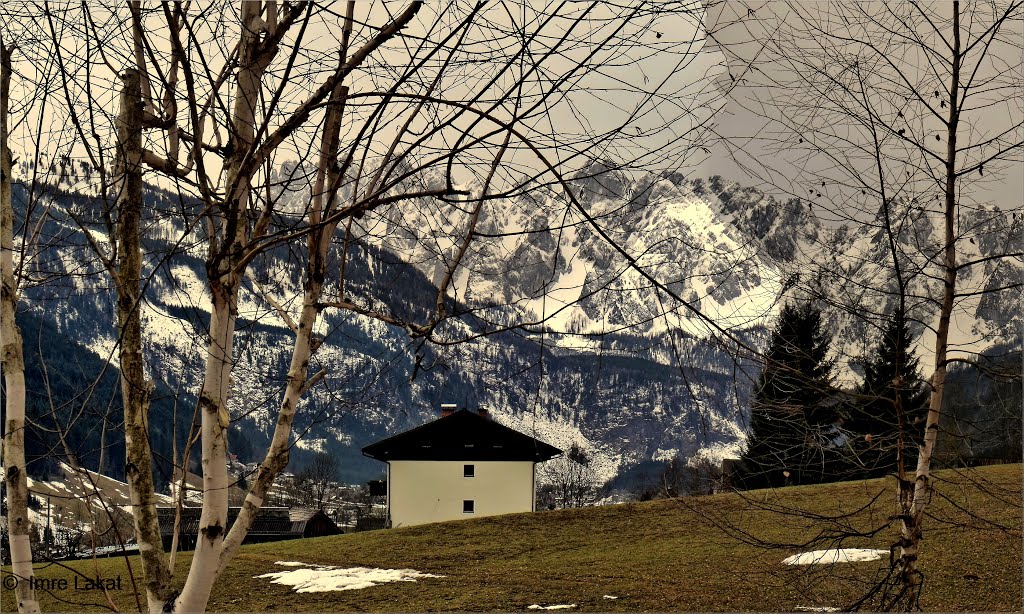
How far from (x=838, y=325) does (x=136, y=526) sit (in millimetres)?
3408

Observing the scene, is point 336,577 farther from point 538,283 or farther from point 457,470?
point 457,470

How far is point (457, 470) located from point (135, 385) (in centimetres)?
3119

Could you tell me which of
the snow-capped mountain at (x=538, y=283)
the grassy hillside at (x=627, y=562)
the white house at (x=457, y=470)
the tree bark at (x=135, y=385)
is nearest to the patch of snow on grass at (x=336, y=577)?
the grassy hillside at (x=627, y=562)

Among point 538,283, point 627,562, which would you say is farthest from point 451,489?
point 538,283

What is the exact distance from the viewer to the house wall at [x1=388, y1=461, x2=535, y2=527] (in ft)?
106

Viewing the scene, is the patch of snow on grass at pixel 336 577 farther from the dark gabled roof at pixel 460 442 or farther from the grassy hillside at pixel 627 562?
the dark gabled roof at pixel 460 442

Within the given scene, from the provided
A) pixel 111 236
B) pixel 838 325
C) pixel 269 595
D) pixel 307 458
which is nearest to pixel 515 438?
pixel 269 595

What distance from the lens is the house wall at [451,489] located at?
32375 mm

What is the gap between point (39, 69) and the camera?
100 inches

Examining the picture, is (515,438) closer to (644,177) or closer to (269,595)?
(269,595)

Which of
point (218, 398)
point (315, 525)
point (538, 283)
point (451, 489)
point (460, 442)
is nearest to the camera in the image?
point (218, 398)

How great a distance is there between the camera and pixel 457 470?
3278cm

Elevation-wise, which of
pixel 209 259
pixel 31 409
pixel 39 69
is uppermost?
pixel 39 69

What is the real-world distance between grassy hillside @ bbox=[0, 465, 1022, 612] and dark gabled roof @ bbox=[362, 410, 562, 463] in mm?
10122
